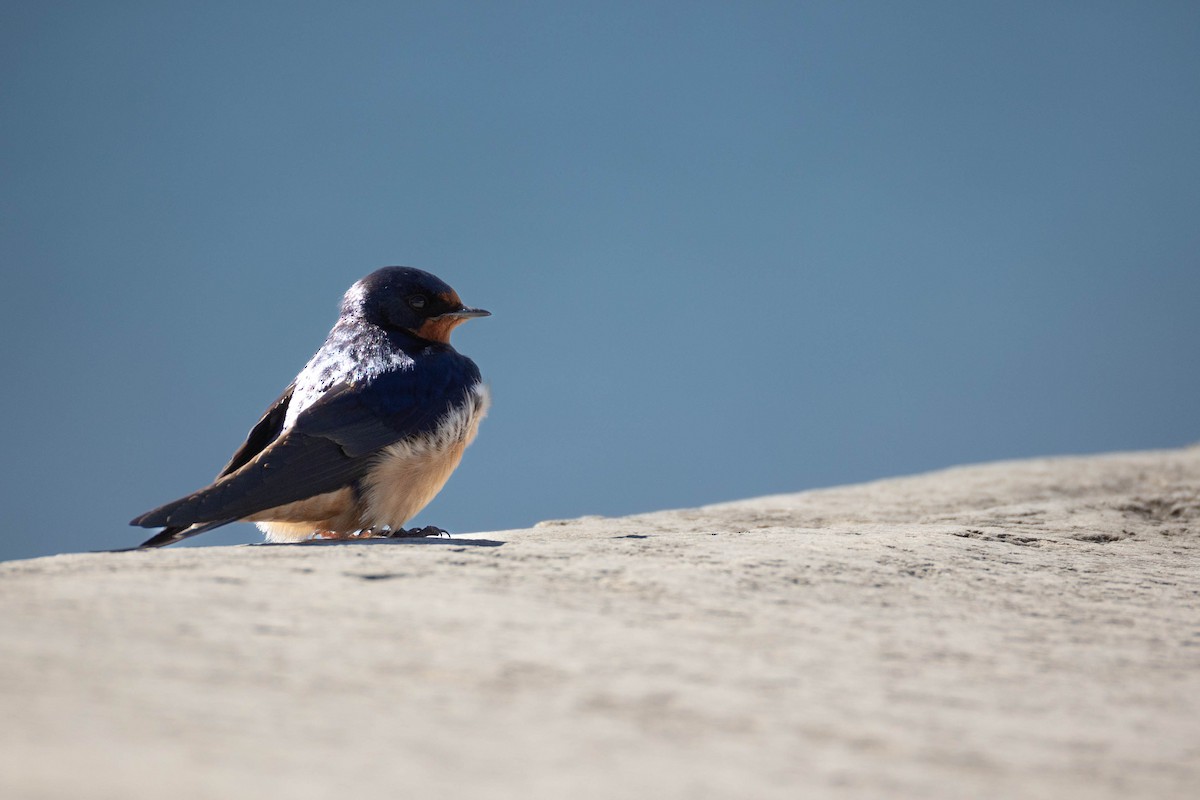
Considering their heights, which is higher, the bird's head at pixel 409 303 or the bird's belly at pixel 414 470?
the bird's head at pixel 409 303

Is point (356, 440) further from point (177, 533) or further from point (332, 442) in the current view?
point (177, 533)

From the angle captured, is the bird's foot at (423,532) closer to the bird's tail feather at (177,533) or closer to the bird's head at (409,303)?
the bird's tail feather at (177,533)

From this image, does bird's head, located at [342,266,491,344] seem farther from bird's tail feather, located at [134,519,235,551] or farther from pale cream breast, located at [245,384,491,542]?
bird's tail feather, located at [134,519,235,551]

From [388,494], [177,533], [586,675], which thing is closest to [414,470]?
[388,494]

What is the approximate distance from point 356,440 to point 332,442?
100 millimetres

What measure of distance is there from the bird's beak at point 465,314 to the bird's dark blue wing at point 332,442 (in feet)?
1.58

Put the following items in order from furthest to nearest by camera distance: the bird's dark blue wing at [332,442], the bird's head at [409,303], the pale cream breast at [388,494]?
the bird's head at [409,303], the pale cream breast at [388,494], the bird's dark blue wing at [332,442]

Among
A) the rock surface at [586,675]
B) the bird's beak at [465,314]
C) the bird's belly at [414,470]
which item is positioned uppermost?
the bird's beak at [465,314]

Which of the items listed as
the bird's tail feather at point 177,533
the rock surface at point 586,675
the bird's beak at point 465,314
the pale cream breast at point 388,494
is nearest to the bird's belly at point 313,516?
the pale cream breast at point 388,494

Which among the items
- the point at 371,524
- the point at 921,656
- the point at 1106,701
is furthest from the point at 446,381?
the point at 1106,701

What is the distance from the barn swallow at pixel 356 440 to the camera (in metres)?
4.44

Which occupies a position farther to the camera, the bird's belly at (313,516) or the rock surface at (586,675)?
the bird's belly at (313,516)

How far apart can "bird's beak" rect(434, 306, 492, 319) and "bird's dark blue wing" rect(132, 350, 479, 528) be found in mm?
482

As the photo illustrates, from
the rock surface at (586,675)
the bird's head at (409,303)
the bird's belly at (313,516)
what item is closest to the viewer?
the rock surface at (586,675)
